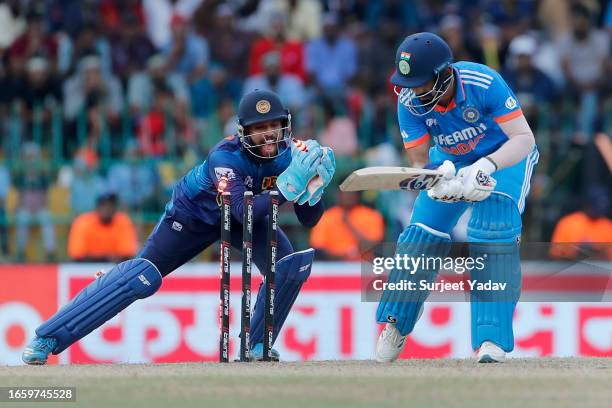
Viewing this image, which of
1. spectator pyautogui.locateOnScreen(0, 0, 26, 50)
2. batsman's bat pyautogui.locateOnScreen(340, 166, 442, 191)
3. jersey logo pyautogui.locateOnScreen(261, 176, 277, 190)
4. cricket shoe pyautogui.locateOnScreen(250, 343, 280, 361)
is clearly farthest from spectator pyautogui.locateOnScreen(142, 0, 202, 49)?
batsman's bat pyautogui.locateOnScreen(340, 166, 442, 191)

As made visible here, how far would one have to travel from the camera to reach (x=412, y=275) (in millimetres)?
8711

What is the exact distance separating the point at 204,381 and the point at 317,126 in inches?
295

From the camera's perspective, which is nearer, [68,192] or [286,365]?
[286,365]

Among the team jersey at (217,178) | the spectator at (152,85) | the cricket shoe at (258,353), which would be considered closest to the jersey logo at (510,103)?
the team jersey at (217,178)

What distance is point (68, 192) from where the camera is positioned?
14078 millimetres

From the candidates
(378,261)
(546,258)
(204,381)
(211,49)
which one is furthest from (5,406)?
(211,49)

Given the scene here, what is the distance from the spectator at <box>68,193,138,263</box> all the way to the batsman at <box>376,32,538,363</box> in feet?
16.8

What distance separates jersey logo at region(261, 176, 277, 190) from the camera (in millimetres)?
9000

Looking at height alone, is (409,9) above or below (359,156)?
above

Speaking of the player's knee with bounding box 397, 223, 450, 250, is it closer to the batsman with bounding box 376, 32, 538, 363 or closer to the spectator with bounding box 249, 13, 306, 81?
the batsman with bounding box 376, 32, 538, 363

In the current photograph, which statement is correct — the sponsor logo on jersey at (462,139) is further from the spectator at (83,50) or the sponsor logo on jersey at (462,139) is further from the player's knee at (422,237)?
the spectator at (83,50)

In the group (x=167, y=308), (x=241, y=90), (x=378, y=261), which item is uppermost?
(x=241, y=90)

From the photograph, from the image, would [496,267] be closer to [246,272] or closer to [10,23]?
[246,272]

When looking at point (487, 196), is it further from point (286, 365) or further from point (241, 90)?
point (241, 90)
